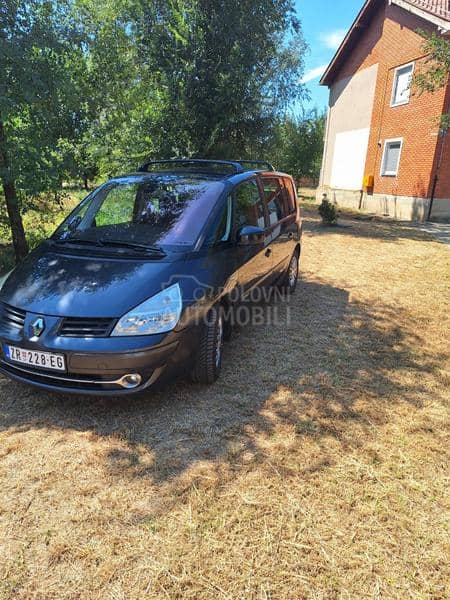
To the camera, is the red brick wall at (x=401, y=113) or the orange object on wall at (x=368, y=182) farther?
the orange object on wall at (x=368, y=182)

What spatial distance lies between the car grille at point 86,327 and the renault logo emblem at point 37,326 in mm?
142

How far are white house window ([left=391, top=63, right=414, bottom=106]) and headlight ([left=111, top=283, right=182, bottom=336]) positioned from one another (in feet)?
53.7

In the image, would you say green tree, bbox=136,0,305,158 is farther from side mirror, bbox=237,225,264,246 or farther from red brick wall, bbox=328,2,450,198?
side mirror, bbox=237,225,264,246

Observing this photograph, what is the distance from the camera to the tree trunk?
5.41m

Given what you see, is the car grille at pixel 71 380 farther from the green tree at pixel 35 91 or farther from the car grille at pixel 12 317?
the green tree at pixel 35 91

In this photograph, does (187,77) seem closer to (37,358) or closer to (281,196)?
(281,196)

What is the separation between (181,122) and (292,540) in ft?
36.6

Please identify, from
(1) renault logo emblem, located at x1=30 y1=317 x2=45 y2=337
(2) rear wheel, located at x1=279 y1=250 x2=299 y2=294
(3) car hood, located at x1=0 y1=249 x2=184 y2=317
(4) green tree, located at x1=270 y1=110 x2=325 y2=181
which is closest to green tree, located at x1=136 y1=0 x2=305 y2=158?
(2) rear wheel, located at x1=279 y1=250 x2=299 y2=294

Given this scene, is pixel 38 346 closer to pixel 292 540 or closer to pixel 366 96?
pixel 292 540

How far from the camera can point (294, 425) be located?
3.03 meters

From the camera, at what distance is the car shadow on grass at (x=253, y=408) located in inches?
105

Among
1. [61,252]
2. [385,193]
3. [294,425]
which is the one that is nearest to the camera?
[294,425]

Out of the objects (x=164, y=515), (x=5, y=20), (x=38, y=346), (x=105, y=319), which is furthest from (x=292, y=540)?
(x=5, y=20)

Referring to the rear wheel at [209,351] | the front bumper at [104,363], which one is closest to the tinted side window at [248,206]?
the rear wheel at [209,351]
